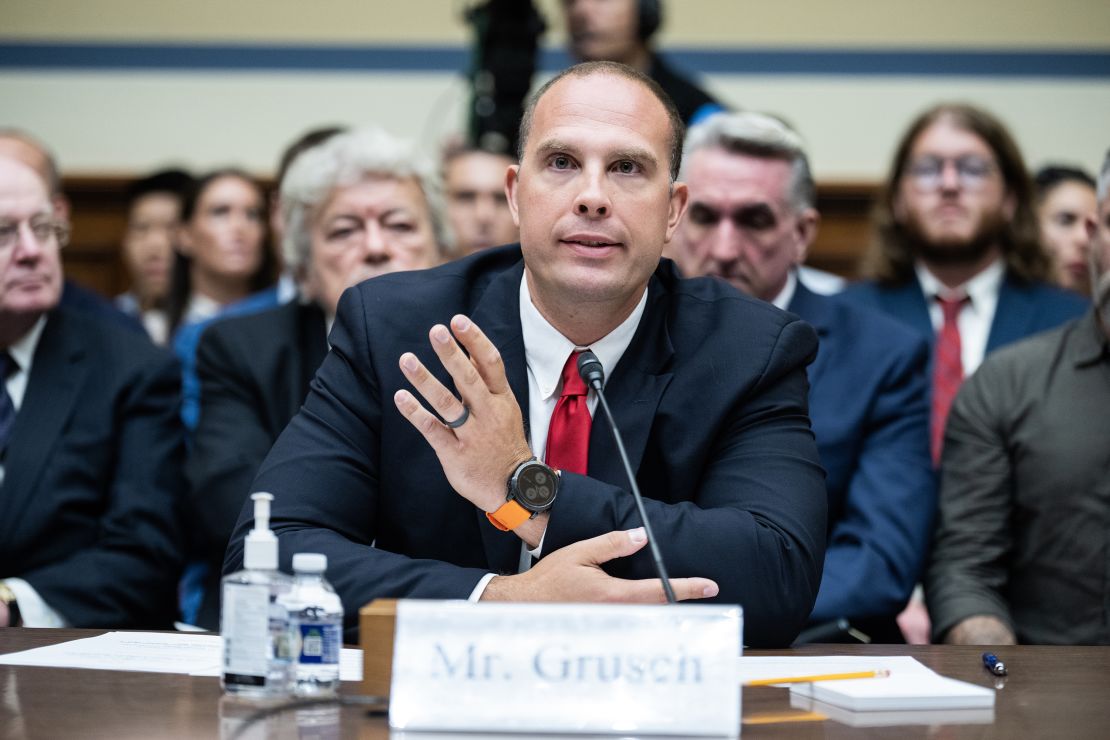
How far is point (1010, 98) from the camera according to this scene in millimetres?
6469

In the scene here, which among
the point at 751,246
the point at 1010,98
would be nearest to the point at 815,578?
the point at 751,246

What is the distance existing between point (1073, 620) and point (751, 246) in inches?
44.1

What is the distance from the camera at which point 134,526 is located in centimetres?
278

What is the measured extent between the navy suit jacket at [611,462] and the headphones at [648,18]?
2.32 m

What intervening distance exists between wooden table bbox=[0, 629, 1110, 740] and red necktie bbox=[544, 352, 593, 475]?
0.60 metres

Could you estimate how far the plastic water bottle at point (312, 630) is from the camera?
137 centimetres

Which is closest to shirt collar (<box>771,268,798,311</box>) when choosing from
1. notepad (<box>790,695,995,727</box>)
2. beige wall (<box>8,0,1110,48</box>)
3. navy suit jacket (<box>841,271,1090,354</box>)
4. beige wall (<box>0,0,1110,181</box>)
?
navy suit jacket (<box>841,271,1090,354</box>)

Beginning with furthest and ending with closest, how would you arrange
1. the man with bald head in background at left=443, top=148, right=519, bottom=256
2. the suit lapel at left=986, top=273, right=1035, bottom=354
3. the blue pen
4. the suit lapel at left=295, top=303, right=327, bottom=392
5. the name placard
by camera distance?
the man with bald head in background at left=443, top=148, right=519, bottom=256 < the suit lapel at left=986, top=273, right=1035, bottom=354 < the suit lapel at left=295, top=303, right=327, bottom=392 < the blue pen < the name placard

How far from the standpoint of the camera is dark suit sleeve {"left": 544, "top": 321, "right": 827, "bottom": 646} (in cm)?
177

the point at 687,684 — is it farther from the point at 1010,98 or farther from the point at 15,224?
the point at 1010,98

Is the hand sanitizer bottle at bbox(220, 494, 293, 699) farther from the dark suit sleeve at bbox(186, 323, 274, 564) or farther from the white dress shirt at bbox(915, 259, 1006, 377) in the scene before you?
the white dress shirt at bbox(915, 259, 1006, 377)

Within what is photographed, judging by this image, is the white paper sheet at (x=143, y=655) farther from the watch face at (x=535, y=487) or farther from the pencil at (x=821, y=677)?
the pencil at (x=821, y=677)

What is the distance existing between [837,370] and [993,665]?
1.33 meters

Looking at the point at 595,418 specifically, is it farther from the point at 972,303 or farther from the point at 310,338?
the point at 972,303
